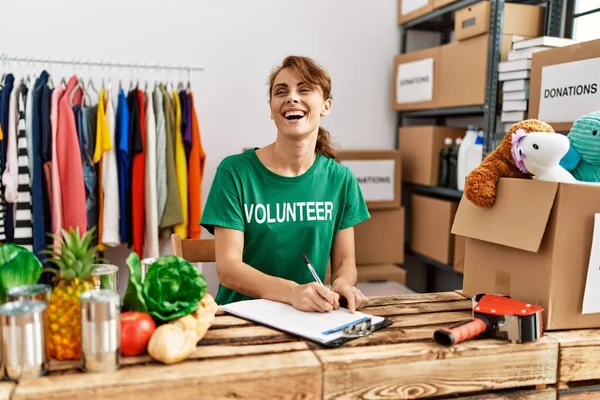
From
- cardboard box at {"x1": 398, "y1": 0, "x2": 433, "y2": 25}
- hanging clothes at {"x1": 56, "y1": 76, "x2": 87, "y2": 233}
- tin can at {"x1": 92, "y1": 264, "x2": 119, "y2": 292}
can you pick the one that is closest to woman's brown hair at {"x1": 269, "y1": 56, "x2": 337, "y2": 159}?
tin can at {"x1": 92, "y1": 264, "x2": 119, "y2": 292}

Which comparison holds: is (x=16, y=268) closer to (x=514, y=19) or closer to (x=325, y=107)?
(x=325, y=107)

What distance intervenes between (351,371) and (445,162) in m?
2.33

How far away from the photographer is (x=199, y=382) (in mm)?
851

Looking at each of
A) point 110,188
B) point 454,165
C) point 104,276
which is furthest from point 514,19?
point 104,276

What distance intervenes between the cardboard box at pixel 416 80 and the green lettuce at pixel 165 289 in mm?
2392

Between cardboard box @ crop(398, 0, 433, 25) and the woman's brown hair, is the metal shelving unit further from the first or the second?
the woman's brown hair

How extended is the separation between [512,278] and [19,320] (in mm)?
951

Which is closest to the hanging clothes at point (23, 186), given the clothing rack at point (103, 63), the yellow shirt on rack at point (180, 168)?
the clothing rack at point (103, 63)

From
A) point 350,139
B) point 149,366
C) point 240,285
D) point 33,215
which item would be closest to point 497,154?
point 240,285

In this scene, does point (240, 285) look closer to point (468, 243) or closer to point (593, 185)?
point (468, 243)

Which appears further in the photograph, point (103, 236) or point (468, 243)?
point (103, 236)

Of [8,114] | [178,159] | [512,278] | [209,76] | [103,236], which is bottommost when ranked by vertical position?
[103,236]

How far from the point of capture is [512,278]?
1.19 metres

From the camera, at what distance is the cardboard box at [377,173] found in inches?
126
